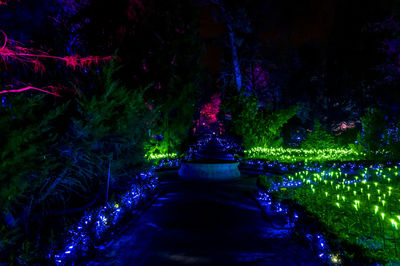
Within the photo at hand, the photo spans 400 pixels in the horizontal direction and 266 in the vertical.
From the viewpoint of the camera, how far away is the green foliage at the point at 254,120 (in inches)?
803

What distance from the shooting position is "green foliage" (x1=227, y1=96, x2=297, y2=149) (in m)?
20.4

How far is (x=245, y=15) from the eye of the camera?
939 inches

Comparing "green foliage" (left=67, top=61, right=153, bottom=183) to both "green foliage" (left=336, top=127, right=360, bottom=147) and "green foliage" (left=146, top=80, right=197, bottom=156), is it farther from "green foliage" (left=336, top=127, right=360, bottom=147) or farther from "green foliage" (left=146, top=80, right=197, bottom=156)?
"green foliage" (left=336, top=127, right=360, bottom=147)

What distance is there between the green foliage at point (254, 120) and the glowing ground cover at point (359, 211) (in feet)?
37.5

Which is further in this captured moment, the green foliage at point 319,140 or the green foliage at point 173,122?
the green foliage at point 319,140

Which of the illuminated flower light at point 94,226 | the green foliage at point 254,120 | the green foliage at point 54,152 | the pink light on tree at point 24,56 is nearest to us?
the green foliage at point 54,152

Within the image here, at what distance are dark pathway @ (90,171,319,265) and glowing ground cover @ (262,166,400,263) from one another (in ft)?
2.53

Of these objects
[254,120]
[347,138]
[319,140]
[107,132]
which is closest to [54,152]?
[107,132]

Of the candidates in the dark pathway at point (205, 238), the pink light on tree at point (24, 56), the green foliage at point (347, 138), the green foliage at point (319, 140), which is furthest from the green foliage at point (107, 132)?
the green foliage at point (347, 138)

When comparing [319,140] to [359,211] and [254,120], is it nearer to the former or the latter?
[254,120]

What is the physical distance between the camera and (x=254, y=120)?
20.4 meters

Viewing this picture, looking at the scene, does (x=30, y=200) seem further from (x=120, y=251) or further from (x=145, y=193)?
(x=145, y=193)

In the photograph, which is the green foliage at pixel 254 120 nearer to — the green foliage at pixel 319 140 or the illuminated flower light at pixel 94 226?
the green foliage at pixel 319 140

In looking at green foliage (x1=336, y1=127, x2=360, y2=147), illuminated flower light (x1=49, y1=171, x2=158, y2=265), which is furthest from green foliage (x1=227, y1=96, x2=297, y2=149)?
illuminated flower light (x1=49, y1=171, x2=158, y2=265)
